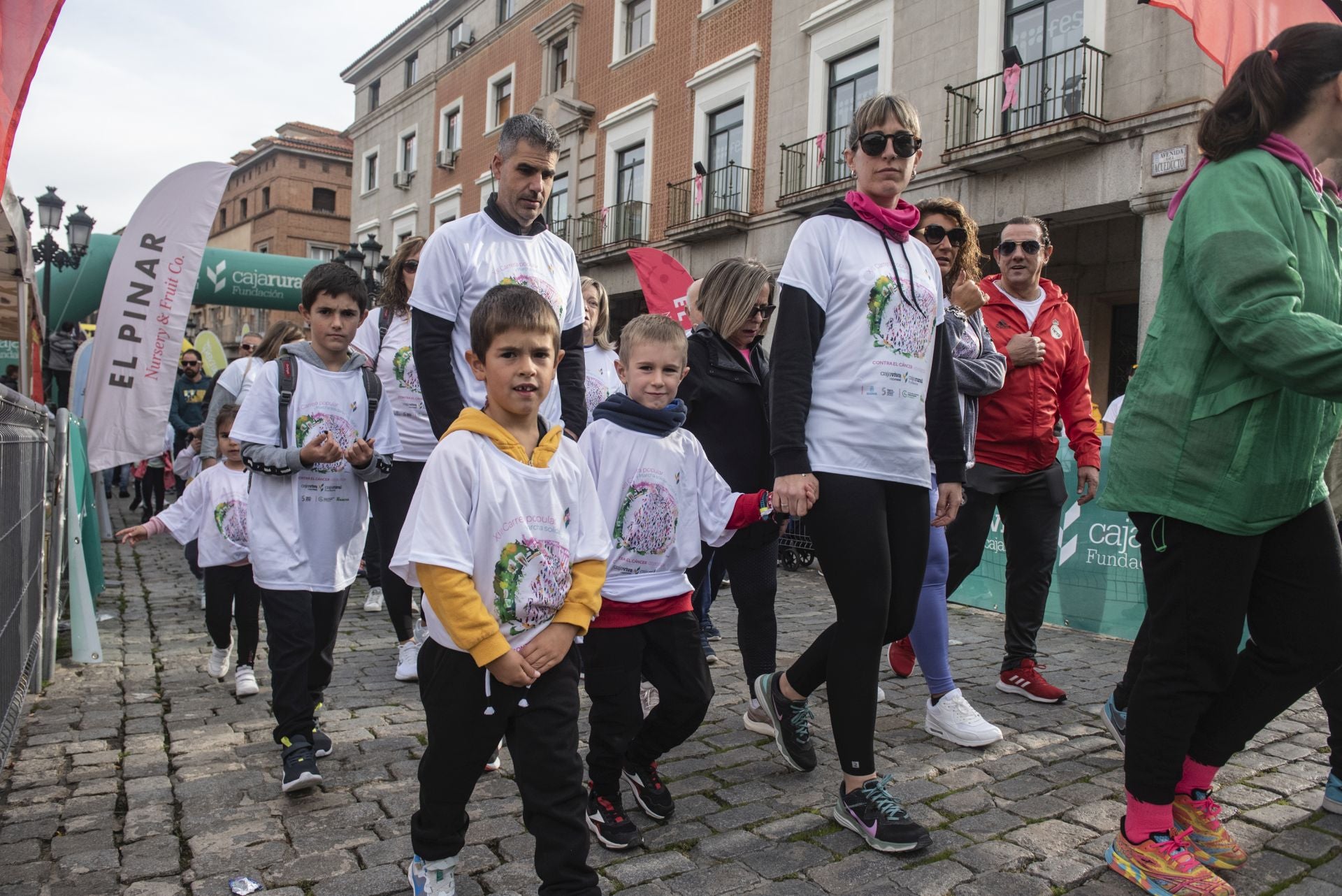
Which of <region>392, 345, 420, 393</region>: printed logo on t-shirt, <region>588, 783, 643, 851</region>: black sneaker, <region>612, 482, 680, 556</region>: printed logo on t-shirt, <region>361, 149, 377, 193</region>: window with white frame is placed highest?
<region>361, 149, 377, 193</region>: window with white frame

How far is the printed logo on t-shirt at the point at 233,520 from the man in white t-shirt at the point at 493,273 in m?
Result: 2.21

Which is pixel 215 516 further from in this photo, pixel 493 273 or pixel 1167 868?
pixel 1167 868

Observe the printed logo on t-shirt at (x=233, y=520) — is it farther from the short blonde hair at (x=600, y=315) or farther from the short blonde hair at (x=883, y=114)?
the short blonde hair at (x=883, y=114)

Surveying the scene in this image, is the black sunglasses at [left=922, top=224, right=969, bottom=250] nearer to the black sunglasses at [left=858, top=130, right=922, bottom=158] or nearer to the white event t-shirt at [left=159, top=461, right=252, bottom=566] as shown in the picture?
the black sunglasses at [left=858, top=130, right=922, bottom=158]

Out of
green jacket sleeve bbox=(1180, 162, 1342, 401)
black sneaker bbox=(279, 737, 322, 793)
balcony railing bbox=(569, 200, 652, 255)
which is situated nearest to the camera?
green jacket sleeve bbox=(1180, 162, 1342, 401)

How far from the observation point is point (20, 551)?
13.7ft

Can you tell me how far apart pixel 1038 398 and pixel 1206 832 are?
7.37 ft

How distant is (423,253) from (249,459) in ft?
3.31

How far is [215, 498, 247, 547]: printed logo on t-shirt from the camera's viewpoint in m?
5.06

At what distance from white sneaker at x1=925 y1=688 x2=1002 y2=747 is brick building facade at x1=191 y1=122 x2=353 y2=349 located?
48.8 meters

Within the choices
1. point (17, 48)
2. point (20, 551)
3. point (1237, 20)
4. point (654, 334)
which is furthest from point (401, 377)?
point (1237, 20)

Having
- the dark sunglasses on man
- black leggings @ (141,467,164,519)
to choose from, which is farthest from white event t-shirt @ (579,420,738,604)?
black leggings @ (141,467,164,519)

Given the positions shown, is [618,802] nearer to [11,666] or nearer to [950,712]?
[950,712]

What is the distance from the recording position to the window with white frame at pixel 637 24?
21875 mm
